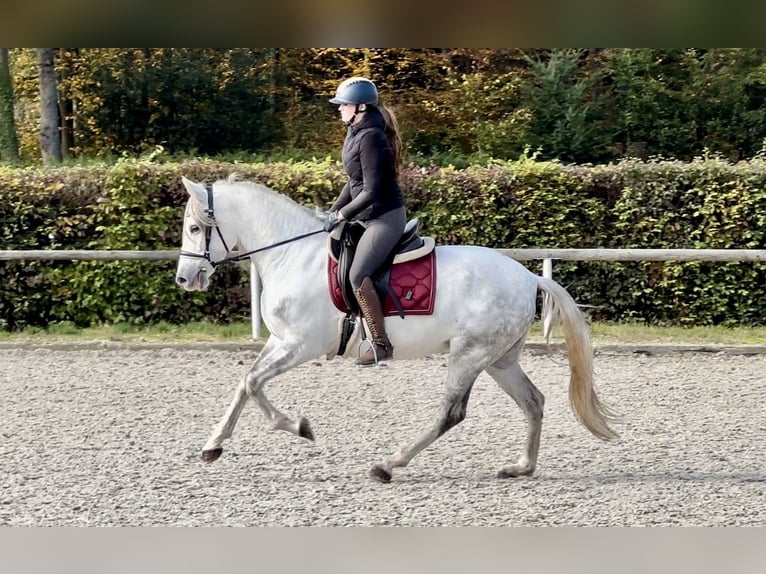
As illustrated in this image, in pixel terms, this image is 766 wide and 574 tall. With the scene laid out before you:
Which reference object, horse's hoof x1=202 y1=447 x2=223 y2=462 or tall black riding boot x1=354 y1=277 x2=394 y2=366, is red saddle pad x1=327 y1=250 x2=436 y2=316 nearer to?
tall black riding boot x1=354 y1=277 x2=394 y2=366

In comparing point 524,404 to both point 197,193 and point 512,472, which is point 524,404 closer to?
point 512,472

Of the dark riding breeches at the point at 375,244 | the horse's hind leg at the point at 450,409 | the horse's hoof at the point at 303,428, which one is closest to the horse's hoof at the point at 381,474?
the horse's hind leg at the point at 450,409

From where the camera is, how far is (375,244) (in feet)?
17.0

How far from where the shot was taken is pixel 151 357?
9.70 metres

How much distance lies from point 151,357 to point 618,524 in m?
6.20

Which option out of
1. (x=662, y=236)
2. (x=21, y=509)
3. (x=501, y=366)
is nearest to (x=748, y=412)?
(x=501, y=366)

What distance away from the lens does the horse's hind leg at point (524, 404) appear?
17.8 feet

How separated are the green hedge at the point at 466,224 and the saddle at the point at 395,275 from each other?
5577mm

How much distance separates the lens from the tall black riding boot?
517 cm

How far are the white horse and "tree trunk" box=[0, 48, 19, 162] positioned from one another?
41.8 ft

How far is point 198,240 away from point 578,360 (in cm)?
220

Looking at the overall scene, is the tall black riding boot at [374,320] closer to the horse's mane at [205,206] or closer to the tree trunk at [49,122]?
the horse's mane at [205,206]

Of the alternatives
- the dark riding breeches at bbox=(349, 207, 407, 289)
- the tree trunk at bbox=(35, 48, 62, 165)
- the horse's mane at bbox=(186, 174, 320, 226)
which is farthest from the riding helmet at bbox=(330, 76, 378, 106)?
the tree trunk at bbox=(35, 48, 62, 165)

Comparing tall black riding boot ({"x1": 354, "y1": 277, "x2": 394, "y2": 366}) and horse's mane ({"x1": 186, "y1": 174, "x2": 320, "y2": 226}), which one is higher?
horse's mane ({"x1": 186, "y1": 174, "x2": 320, "y2": 226})
